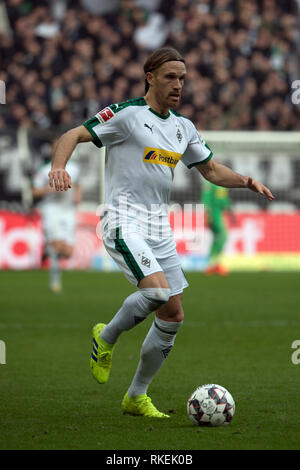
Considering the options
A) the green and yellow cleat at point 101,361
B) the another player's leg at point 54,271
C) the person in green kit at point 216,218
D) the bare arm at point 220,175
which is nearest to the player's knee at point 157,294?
the green and yellow cleat at point 101,361

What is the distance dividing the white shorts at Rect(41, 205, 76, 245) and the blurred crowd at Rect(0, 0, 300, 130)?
4507mm

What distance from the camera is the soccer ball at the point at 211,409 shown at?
16.9 feet

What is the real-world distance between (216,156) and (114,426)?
597 inches

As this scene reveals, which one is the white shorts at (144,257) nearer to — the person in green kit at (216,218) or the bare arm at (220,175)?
the bare arm at (220,175)

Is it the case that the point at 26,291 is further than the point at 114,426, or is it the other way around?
the point at 26,291

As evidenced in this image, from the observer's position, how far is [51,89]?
20.1 m

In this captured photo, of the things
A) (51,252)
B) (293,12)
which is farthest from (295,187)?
(51,252)

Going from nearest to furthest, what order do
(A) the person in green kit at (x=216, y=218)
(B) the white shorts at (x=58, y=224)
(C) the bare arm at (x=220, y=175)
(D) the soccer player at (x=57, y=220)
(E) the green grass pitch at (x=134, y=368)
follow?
(E) the green grass pitch at (x=134, y=368)
(C) the bare arm at (x=220, y=175)
(D) the soccer player at (x=57, y=220)
(B) the white shorts at (x=58, y=224)
(A) the person in green kit at (x=216, y=218)

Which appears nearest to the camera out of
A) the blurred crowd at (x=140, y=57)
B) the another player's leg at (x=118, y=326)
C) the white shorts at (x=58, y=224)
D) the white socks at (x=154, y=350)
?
the another player's leg at (x=118, y=326)

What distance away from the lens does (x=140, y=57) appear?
21266mm

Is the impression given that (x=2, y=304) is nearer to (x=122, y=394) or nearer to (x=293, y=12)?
(x=122, y=394)

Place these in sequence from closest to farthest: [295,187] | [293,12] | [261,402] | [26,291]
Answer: [261,402], [26,291], [295,187], [293,12]

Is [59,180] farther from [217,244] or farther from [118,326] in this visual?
[217,244]

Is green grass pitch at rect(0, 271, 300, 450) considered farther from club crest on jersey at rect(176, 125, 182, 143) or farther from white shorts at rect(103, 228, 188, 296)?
club crest on jersey at rect(176, 125, 182, 143)
